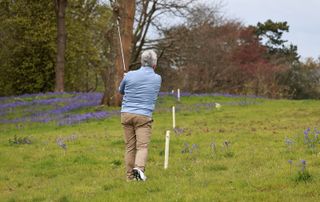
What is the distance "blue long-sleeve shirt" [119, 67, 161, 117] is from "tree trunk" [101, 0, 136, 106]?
588 inches

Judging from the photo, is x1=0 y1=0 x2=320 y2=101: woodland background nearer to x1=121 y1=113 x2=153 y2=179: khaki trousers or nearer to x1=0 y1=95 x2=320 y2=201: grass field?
x1=0 y1=95 x2=320 y2=201: grass field

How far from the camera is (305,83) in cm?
4159

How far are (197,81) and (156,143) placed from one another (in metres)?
27.0

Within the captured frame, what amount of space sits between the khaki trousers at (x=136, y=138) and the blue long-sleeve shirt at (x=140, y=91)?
113mm

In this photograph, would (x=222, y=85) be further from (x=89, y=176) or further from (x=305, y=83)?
(x=89, y=176)

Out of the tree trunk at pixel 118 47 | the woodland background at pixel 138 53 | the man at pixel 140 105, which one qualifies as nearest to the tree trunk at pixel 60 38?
the woodland background at pixel 138 53

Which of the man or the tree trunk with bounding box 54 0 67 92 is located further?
the tree trunk with bounding box 54 0 67 92

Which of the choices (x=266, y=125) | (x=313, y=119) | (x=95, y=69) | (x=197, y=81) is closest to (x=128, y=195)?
(x=266, y=125)

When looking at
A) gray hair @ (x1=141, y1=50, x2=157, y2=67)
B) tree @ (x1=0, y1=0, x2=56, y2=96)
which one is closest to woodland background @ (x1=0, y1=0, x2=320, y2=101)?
tree @ (x1=0, y1=0, x2=56, y2=96)

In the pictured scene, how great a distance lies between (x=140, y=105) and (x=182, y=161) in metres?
2.59

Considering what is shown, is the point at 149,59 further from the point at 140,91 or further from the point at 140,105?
the point at 140,105

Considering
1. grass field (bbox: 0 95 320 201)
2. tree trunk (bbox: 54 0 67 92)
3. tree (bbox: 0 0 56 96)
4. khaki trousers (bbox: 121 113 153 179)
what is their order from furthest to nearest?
1. tree (bbox: 0 0 56 96)
2. tree trunk (bbox: 54 0 67 92)
3. khaki trousers (bbox: 121 113 153 179)
4. grass field (bbox: 0 95 320 201)

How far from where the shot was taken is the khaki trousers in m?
9.05

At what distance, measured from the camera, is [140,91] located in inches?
357
